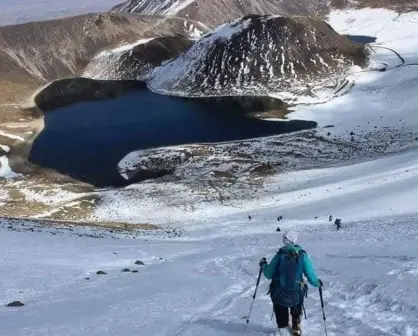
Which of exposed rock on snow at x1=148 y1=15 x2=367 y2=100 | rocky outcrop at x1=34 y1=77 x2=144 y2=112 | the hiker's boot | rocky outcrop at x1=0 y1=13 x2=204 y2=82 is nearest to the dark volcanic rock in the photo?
the hiker's boot

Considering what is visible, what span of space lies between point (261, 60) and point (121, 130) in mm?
35836

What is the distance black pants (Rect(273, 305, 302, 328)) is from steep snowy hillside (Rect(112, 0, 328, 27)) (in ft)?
514

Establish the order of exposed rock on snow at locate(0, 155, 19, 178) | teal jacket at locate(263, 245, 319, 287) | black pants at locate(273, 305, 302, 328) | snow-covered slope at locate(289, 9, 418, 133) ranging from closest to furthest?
teal jacket at locate(263, 245, 319, 287), black pants at locate(273, 305, 302, 328), exposed rock on snow at locate(0, 155, 19, 178), snow-covered slope at locate(289, 9, 418, 133)

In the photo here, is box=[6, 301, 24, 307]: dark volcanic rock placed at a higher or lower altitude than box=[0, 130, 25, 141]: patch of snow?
higher

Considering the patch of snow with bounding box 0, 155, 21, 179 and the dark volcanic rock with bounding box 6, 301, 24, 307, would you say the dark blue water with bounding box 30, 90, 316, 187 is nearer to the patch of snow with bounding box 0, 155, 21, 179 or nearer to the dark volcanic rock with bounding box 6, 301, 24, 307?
the patch of snow with bounding box 0, 155, 21, 179

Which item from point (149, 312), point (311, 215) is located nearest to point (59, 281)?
point (149, 312)

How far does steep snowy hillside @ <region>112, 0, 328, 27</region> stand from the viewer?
163 m

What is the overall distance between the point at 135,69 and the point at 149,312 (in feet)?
333

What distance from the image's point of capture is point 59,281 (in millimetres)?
17938

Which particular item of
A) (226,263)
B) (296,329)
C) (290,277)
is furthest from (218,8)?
(290,277)

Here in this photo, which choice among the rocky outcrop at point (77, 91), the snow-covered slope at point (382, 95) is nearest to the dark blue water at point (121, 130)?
the rocky outcrop at point (77, 91)

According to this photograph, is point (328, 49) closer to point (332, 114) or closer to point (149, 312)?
point (332, 114)

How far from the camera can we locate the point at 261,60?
9344 cm

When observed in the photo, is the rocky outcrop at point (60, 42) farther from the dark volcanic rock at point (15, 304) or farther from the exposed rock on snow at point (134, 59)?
the dark volcanic rock at point (15, 304)
